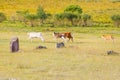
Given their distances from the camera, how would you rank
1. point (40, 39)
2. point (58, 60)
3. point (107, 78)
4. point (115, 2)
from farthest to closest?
point (115, 2), point (40, 39), point (58, 60), point (107, 78)

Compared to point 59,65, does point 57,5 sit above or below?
below

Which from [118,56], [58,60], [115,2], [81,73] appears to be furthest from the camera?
[115,2]

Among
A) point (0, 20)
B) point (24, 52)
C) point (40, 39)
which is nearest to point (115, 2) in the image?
point (0, 20)

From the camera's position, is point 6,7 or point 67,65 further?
point 6,7

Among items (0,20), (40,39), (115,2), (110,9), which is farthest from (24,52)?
(115,2)

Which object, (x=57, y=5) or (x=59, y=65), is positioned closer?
(x=59, y=65)

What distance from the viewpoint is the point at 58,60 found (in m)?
22.4

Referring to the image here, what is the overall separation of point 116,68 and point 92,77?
2838 mm

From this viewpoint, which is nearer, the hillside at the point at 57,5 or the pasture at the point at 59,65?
the pasture at the point at 59,65

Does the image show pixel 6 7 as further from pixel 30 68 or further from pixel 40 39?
pixel 30 68

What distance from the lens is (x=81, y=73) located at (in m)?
18.5

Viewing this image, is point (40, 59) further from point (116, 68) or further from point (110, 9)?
point (110, 9)

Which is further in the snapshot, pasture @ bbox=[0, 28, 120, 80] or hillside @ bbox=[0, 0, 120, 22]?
hillside @ bbox=[0, 0, 120, 22]

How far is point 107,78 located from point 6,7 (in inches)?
3801
